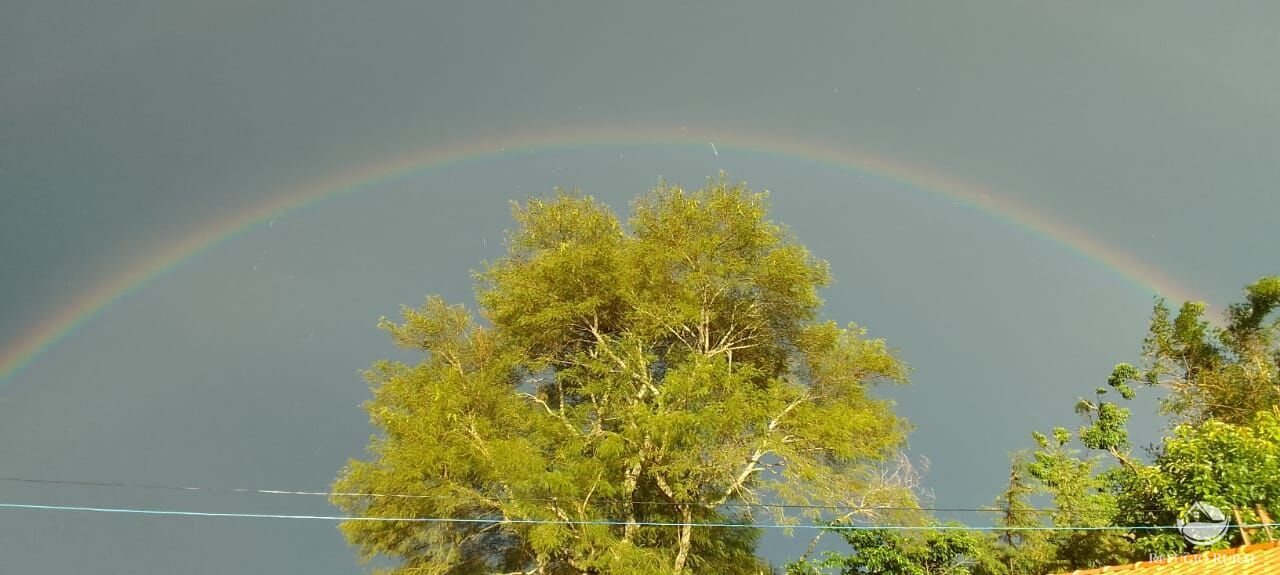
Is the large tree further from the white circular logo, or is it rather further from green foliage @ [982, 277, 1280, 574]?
green foliage @ [982, 277, 1280, 574]

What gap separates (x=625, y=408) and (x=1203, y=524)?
1011 centimetres

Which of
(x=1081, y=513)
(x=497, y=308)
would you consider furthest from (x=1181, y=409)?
(x=497, y=308)

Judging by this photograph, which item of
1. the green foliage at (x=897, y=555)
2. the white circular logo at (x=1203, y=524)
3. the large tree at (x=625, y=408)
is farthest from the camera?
the green foliage at (x=897, y=555)

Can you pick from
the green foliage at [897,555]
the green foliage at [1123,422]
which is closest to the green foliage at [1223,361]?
the green foliage at [1123,422]

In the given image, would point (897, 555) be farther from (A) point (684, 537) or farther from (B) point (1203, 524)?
(B) point (1203, 524)

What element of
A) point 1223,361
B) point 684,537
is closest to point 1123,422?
point 1223,361

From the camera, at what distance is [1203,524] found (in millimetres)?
10531

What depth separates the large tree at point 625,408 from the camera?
1250cm

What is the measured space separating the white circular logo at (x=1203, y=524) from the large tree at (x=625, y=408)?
4.49 metres

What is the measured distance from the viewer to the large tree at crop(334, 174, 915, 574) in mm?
12500

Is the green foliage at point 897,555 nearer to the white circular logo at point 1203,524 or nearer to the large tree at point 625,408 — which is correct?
the large tree at point 625,408

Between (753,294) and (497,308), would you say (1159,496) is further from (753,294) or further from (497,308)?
(497,308)

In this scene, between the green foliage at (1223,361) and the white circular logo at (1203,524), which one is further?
the green foliage at (1223,361)

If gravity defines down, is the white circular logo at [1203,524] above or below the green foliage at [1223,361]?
below
